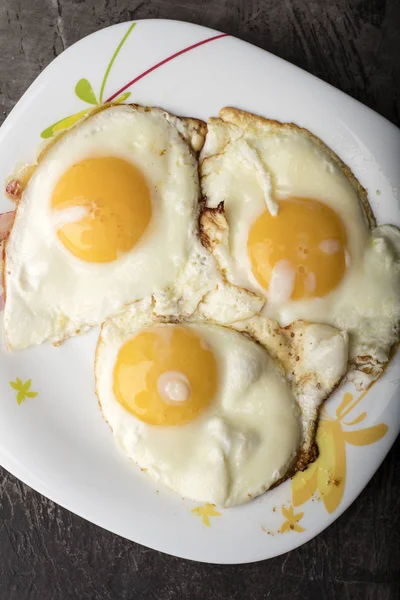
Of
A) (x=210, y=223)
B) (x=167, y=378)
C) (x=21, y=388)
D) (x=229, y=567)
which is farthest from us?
(x=229, y=567)

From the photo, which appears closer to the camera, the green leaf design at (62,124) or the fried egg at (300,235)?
the fried egg at (300,235)

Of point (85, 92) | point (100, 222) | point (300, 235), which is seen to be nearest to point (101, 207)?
point (100, 222)

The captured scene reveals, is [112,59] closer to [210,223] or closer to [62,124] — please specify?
[62,124]

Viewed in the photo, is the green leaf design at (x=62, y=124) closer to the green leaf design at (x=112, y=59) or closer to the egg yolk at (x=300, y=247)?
the green leaf design at (x=112, y=59)

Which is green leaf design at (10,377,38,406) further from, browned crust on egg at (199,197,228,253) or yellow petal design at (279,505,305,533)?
yellow petal design at (279,505,305,533)

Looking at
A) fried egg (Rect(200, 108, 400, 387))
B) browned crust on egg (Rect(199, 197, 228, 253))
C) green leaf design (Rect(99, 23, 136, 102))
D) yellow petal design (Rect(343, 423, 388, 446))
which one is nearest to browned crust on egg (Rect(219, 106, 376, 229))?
fried egg (Rect(200, 108, 400, 387))

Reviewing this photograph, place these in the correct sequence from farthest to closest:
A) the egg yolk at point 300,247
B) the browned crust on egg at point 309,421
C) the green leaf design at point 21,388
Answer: the green leaf design at point 21,388, the browned crust on egg at point 309,421, the egg yolk at point 300,247

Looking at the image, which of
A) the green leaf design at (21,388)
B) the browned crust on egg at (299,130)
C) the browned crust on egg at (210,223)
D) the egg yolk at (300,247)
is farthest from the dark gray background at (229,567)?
the browned crust on egg at (210,223)
